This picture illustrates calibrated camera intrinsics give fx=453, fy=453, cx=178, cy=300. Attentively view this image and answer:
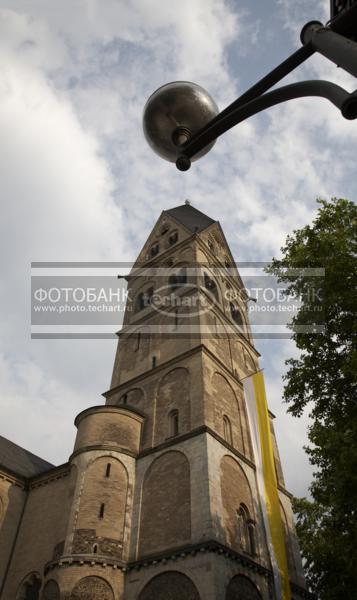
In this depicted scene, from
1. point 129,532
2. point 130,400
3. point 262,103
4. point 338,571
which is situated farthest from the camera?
point 130,400

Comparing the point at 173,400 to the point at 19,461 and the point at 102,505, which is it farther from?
the point at 19,461

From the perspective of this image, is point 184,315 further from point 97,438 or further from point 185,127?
point 185,127

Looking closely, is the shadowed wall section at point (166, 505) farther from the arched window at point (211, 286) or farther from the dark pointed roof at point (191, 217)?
the dark pointed roof at point (191, 217)

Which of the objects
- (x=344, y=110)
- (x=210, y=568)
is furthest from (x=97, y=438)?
(x=344, y=110)

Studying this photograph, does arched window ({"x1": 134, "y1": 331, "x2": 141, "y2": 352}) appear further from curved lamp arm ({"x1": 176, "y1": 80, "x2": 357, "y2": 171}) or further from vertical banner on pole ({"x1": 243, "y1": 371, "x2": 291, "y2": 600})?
curved lamp arm ({"x1": 176, "y1": 80, "x2": 357, "y2": 171})

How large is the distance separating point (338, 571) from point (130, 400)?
1257 cm

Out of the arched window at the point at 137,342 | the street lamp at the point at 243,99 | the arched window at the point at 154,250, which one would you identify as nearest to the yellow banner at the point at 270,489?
the arched window at the point at 137,342

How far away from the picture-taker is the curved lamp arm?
2.77 meters

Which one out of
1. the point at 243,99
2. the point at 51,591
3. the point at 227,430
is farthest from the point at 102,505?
the point at 243,99

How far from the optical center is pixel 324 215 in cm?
1282

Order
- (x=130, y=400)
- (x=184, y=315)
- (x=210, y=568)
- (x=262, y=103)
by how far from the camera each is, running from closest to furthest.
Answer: (x=262, y=103)
(x=210, y=568)
(x=130, y=400)
(x=184, y=315)

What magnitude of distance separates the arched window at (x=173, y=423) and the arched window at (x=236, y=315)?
35.4 feet

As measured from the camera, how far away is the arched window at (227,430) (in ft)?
64.6

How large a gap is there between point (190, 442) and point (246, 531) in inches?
151
